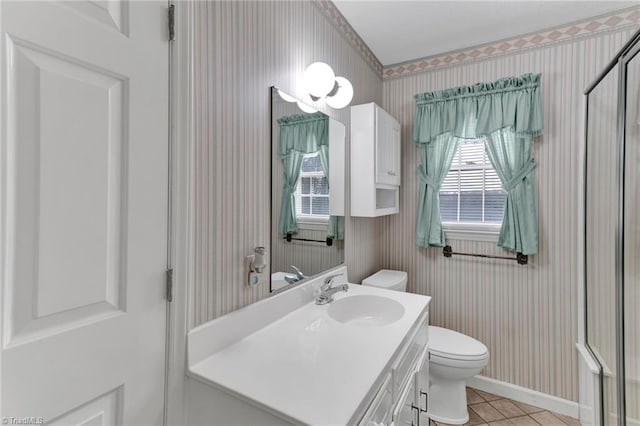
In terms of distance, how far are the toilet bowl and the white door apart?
157cm

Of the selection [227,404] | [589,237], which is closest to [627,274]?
[589,237]

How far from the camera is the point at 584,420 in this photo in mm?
1793

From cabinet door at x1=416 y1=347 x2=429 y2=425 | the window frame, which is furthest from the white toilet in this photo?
the window frame

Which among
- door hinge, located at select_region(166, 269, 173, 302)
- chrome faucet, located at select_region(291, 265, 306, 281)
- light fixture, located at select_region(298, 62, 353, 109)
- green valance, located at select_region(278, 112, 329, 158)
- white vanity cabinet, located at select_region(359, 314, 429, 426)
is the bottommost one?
white vanity cabinet, located at select_region(359, 314, 429, 426)

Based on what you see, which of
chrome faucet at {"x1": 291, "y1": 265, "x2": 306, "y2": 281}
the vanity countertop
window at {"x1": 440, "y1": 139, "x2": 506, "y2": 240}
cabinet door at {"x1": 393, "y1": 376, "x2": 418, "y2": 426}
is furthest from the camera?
window at {"x1": 440, "y1": 139, "x2": 506, "y2": 240}

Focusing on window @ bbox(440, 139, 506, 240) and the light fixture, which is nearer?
the light fixture

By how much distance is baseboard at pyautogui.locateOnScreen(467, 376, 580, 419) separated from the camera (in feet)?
6.36

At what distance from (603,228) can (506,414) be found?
135cm

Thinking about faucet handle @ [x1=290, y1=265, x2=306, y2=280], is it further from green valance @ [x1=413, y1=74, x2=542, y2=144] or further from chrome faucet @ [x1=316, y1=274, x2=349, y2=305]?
green valance @ [x1=413, y1=74, x2=542, y2=144]

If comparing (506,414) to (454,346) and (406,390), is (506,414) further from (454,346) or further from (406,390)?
(406,390)

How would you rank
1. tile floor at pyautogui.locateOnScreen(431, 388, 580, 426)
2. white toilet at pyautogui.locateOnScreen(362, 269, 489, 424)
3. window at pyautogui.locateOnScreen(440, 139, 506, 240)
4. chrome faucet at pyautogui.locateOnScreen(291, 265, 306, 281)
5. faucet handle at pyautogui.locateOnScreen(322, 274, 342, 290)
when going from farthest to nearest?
window at pyautogui.locateOnScreen(440, 139, 506, 240) → tile floor at pyautogui.locateOnScreen(431, 388, 580, 426) → white toilet at pyautogui.locateOnScreen(362, 269, 489, 424) → faucet handle at pyautogui.locateOnScreen(322, 274, 342, 290) → chrome faucet at pyautogui.locateOnScreen(291, 265, 306, 281)

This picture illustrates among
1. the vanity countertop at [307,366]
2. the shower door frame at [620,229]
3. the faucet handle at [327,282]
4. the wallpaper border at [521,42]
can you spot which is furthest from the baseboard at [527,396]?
the wallpaper border at [521,42]

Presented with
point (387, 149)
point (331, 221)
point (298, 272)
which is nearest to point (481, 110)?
point (387, 149)

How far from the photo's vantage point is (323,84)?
Result: 1.54 m
